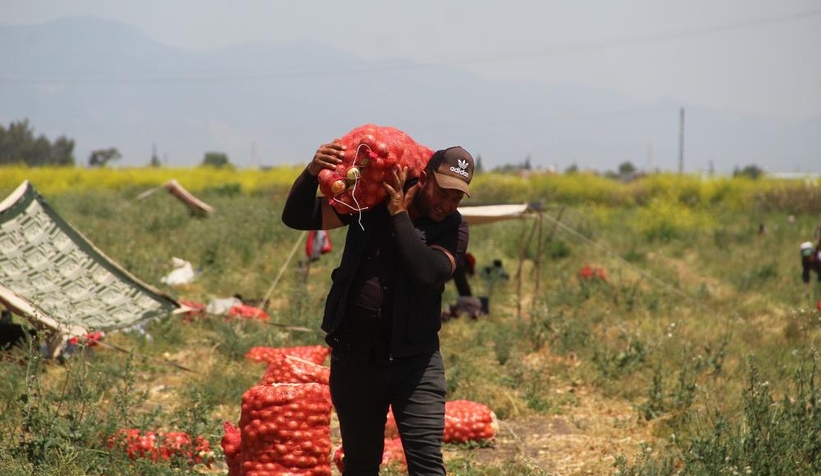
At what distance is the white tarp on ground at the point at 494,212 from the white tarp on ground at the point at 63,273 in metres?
3.68

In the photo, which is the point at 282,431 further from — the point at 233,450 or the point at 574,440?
the point at 574,440

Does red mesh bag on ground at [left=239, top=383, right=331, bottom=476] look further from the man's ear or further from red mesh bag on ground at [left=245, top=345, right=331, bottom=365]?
red mesh bag on ground at [left=245, top=345, right=331, bottom=365]

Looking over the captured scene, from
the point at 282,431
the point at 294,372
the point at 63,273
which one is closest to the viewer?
the point at 282,431

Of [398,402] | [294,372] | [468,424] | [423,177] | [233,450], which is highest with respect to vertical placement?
[423,177]

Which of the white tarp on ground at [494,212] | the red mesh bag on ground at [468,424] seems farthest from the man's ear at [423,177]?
the white tarp on ground at [494,212]

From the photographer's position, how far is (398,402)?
3250 mm

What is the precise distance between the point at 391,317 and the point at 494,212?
7477mm

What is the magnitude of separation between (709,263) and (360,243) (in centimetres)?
1444

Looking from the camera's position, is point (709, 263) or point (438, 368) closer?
point (438, 368)

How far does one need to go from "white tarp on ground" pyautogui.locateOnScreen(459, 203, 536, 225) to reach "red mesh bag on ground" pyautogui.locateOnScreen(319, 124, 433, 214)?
713cm

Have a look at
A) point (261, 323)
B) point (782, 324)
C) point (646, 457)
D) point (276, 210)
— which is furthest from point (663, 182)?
point (646, 457)

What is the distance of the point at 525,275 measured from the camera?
1400 cm

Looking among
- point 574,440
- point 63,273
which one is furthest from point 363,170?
point 63,273

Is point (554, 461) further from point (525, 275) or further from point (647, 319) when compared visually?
point (525, 275)
